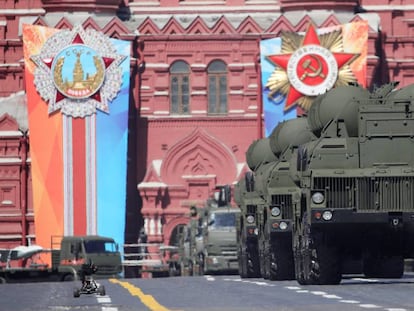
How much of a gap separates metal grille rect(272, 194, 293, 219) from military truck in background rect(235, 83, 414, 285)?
78.5 inches

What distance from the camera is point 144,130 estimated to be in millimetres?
92562

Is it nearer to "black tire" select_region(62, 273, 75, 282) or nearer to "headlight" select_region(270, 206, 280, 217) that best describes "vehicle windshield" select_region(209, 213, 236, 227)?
"black tire" select_region(62, 273, 75, 282)

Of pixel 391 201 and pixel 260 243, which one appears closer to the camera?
pixel 391 201

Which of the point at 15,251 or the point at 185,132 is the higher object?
the point at 185,132

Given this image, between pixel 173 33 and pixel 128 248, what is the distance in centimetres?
1148

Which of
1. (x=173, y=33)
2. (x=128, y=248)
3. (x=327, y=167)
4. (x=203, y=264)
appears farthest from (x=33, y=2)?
(x=327, y=167)

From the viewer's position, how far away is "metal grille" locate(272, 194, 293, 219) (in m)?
39.6

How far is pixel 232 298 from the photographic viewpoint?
28641 millimetres

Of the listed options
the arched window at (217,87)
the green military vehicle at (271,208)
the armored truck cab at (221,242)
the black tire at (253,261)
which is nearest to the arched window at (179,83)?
the arched window at (217,87)

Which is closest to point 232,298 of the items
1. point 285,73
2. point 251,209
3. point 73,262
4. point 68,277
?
Result: point 251,209

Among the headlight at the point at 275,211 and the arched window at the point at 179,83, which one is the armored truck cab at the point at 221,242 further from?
the arched window at the point at 179,83

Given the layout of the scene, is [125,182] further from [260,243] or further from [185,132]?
[260,243]

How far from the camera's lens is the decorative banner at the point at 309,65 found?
89250 millimetres

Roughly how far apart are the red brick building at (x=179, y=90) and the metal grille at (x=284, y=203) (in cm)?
5051
